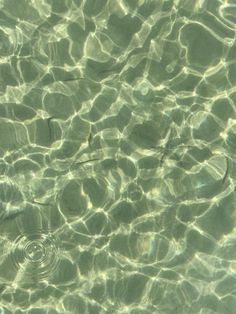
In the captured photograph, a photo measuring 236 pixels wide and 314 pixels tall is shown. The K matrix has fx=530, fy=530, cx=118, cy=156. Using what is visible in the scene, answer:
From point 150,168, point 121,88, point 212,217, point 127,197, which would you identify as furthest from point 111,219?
point 121,88

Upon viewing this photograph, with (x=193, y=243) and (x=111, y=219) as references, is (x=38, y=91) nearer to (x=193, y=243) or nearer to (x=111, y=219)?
(x=111, y=219)

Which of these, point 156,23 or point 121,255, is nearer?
point 121,255

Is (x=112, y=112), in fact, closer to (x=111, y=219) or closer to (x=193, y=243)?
(x=111, y=219)

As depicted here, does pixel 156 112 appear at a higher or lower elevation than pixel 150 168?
higher

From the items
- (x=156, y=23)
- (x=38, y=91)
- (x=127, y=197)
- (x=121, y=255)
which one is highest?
(x=156, y=23)

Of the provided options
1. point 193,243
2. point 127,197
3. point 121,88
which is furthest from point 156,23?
point 193,243

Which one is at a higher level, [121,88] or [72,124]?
[121,88]
